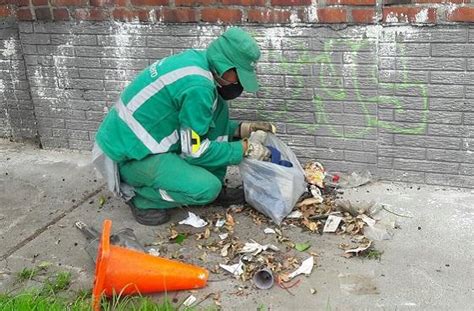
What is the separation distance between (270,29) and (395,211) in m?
1.53

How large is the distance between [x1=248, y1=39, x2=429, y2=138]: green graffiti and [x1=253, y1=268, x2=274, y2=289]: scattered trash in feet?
4.84

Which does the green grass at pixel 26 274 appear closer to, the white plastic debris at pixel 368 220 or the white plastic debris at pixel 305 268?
the white plastic debris at pixel 305 268

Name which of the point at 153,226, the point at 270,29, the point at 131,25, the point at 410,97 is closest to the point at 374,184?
the point at 410,97

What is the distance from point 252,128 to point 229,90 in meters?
0.48

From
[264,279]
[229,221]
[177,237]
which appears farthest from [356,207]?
[177,237]

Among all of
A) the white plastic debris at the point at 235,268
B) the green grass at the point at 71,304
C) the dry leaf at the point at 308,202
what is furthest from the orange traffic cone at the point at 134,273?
the dry leaf at the point at 308,202

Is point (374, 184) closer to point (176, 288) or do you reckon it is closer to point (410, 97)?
point (410, 97)

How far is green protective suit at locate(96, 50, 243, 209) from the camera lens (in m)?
3.61

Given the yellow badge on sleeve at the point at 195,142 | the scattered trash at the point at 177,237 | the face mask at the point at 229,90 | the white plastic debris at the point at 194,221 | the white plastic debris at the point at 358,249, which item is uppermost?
the face mask at the point at 229,90

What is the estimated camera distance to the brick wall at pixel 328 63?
3.98 metres

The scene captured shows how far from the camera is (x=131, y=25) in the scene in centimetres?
466

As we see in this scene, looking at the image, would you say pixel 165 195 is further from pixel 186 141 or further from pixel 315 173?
pixel 315 173

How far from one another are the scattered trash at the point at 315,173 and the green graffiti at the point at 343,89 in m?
0.25

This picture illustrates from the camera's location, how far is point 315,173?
4301 mm
